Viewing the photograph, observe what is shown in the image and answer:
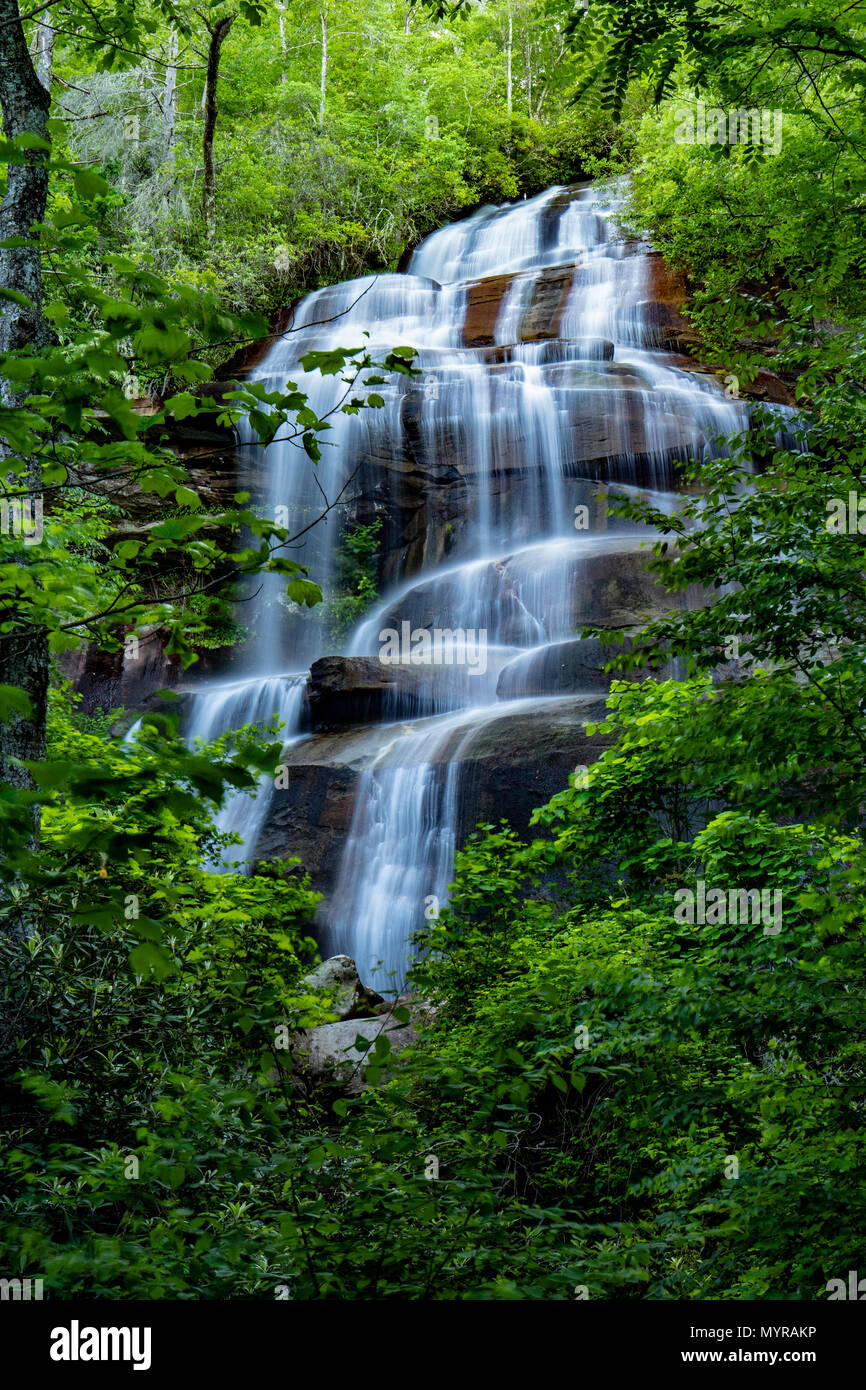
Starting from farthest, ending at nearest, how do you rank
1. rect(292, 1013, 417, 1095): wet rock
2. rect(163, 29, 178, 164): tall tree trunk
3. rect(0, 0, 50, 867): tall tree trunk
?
rect(163, 29, 178, 164): tall tree trunk
rect(292, 1013, 417, 1095): wet rock
rect(0, 0, 50, 867): tall tree trunk

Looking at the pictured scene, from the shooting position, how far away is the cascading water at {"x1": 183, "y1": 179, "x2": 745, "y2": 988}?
10984 millimetres

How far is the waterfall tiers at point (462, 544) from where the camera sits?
1074 centimetres

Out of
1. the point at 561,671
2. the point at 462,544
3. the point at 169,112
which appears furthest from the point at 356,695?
the point at 169,112

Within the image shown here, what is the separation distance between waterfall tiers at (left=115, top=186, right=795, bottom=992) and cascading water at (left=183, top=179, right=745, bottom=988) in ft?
0.13

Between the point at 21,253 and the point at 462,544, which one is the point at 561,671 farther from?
the point at 21,253

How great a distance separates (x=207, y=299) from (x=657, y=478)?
15074 mm

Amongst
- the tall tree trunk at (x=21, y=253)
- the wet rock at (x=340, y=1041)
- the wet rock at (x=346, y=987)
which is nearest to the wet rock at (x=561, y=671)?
the wet rock at (x=346, y=987)

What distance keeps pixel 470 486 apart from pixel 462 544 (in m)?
1.13

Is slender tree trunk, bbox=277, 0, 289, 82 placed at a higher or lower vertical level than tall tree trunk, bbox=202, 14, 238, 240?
higher

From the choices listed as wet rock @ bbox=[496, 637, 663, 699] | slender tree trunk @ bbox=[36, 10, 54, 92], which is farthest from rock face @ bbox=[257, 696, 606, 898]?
slender tree trunk @ bbox=[36, 10, 54, 92]

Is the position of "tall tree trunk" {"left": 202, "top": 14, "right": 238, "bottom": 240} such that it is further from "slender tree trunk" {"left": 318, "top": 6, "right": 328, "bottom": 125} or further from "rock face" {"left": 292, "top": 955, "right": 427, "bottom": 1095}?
"rock face" {"left": 292, "top": 955, "right": 427, "bottom": 1095}

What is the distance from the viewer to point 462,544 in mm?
17484

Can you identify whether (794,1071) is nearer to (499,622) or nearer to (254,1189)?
(254,1189)
